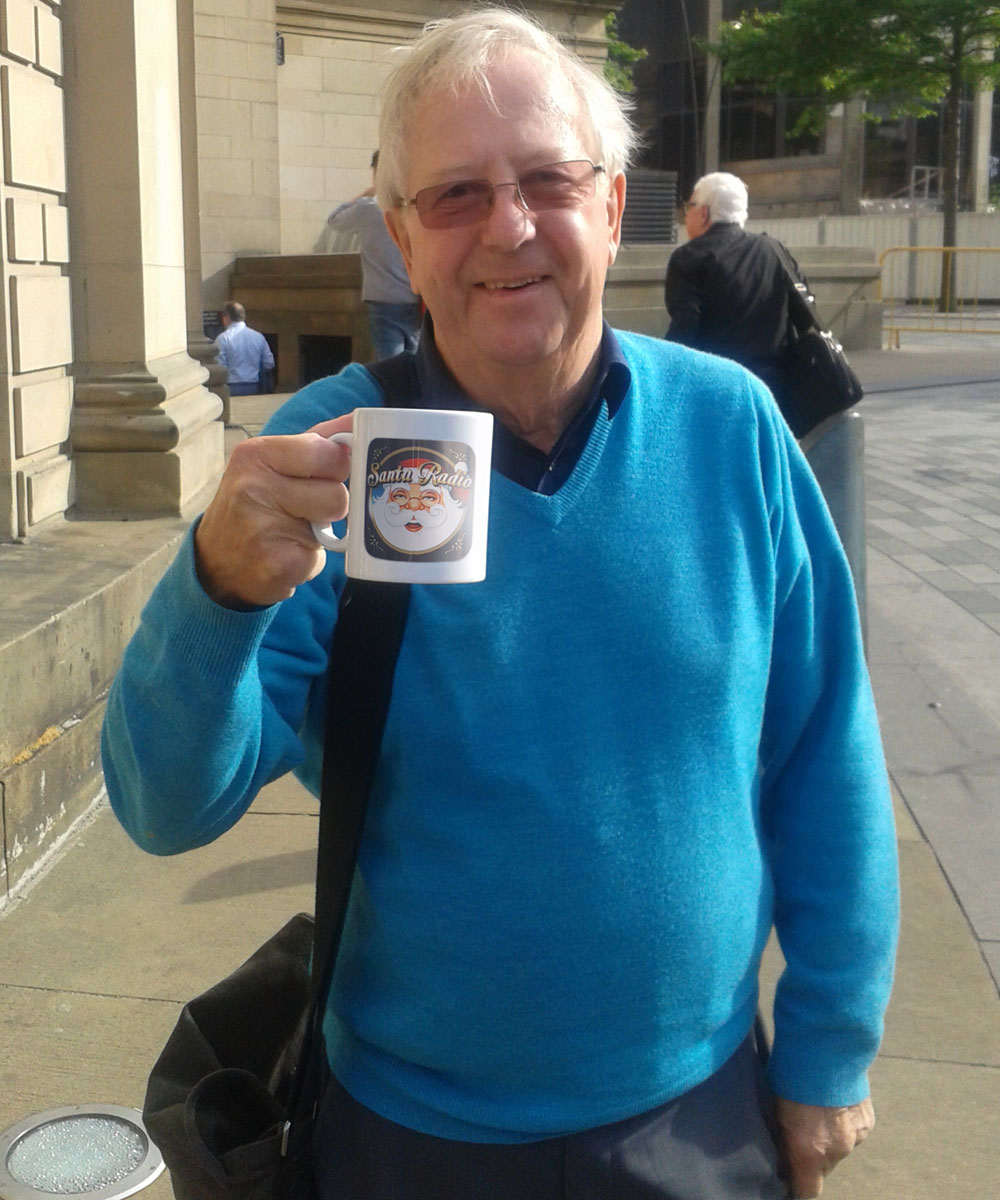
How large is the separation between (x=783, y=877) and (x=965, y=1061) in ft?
5.43

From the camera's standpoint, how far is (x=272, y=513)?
1394 millimetres

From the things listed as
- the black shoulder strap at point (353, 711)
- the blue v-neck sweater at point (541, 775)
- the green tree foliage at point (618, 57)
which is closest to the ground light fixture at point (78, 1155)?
the blue v-neck sweater at point (541, 775)

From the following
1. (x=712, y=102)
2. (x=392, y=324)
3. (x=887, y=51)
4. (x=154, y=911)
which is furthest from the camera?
(x=712, y=102)

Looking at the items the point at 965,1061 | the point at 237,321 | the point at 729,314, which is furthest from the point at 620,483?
the point at 237,321

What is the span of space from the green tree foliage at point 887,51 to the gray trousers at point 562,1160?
2857 centimetres

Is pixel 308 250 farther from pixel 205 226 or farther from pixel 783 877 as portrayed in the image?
pixel 783 877

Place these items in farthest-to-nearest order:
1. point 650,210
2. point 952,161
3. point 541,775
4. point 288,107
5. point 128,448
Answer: point 952,161 < point 650,210 < point 288,107 < point 128,448 < point 541,775

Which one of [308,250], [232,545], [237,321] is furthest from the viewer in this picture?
[308,250]

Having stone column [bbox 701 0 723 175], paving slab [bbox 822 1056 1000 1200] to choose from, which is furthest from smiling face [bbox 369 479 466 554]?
stone column [bbox 701 0 723 175]

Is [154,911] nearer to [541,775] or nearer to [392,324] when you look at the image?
[541,775]

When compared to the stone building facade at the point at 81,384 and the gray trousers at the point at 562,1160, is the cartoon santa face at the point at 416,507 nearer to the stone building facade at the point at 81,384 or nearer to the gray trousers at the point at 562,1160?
the gray trousers at the point at 562,1160

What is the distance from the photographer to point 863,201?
43.4m

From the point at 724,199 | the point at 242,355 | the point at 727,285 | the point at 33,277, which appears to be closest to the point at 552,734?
the point at 33,277

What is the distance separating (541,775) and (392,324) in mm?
9398
